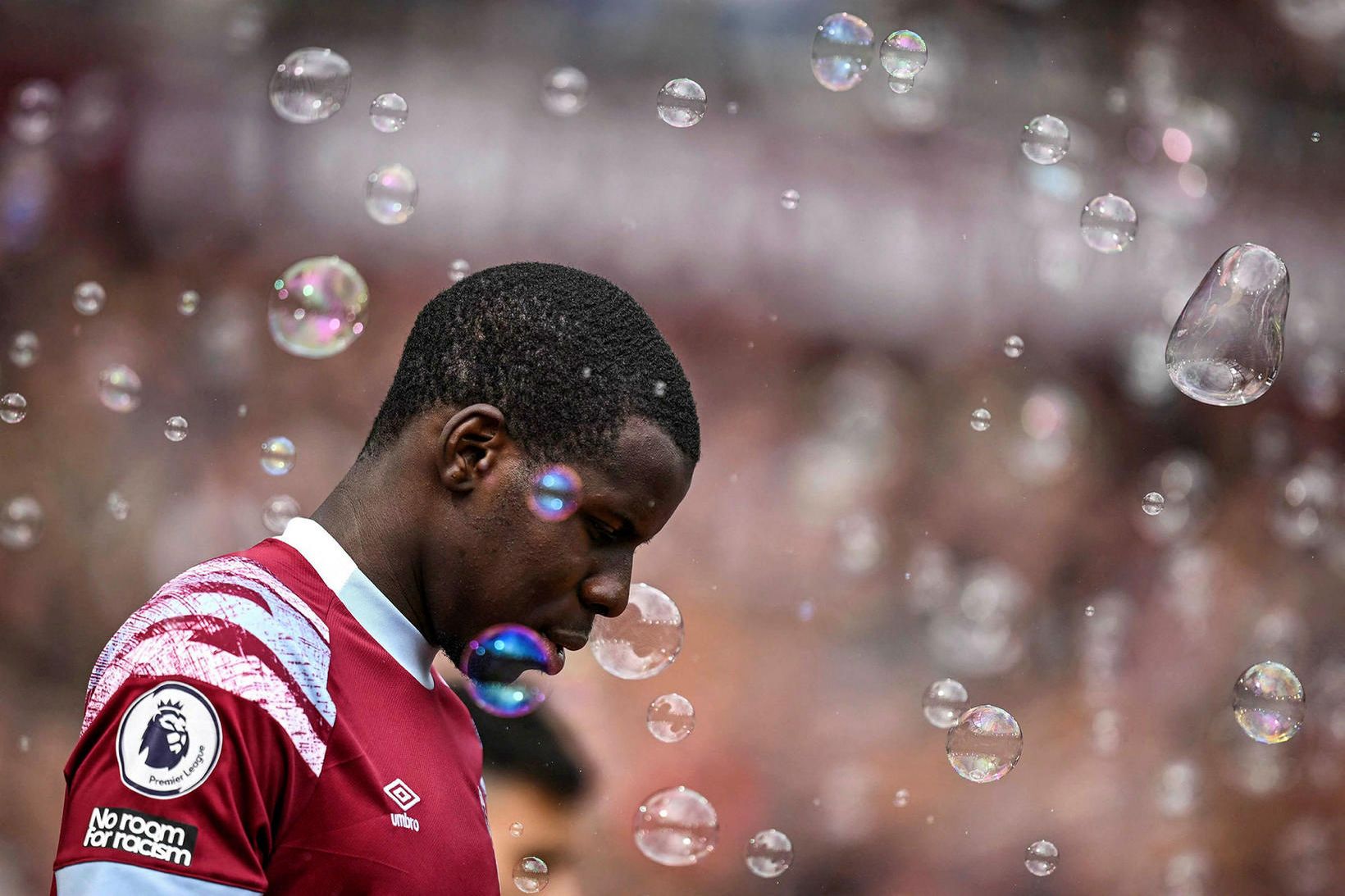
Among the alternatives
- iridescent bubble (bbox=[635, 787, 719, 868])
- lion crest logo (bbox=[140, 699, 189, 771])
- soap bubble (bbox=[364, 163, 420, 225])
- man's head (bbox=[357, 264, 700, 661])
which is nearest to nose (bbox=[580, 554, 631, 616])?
man's head (bbox=[357, 264, 700, 661])

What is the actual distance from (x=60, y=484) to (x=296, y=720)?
5.95 feet

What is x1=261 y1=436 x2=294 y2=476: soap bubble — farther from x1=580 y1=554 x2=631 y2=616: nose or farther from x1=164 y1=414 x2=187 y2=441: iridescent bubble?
x1=580 y1=554 x2=631 y2=616: nose

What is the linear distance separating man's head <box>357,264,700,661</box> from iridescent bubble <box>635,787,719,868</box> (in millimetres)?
708

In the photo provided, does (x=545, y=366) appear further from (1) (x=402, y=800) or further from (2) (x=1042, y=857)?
(2) (x=1042, y=857)

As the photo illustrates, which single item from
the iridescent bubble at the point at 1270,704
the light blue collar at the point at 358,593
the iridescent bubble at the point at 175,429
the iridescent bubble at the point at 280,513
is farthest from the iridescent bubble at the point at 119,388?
the iridescent bubble at the point at 1270,704

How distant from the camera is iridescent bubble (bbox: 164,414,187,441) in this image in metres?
1.98

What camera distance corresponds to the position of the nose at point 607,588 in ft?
2.85

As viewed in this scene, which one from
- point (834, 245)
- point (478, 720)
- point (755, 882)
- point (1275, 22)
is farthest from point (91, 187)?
point (1275, 22)

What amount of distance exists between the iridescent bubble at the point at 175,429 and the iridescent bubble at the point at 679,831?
95 centimetres

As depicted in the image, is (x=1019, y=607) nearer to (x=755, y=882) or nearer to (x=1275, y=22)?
(x=755, y=882)

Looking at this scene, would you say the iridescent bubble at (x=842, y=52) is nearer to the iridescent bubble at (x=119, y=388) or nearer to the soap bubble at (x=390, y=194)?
the soap bubble at (x=390, y=194)

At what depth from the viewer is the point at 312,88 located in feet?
5.79

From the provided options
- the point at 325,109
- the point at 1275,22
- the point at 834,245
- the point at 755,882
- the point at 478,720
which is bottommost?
the point at 755,882

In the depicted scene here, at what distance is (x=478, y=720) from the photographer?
218 centimetres
